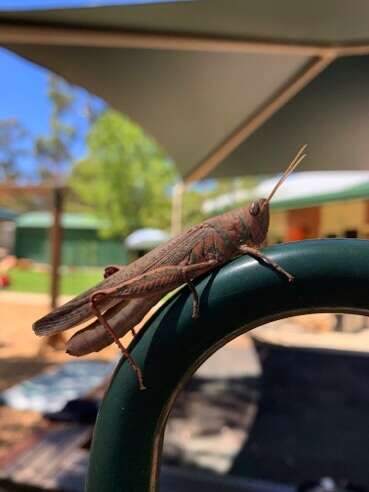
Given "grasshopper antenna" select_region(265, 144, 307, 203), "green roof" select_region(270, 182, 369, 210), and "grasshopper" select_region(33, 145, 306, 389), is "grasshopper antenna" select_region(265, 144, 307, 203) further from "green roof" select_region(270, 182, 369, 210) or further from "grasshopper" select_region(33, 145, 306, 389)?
"green roof" select_region(270, 182, 369, 210)

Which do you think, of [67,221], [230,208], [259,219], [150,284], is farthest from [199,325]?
[67,221]

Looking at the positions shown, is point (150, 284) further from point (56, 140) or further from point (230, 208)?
point (56, 140)

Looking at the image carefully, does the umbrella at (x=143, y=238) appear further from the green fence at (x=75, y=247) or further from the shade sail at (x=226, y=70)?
the shade sail at (x=226, y=70)

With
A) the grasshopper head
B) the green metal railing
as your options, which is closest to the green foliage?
the grasshopper head

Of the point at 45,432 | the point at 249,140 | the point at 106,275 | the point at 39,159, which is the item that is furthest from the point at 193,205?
the point at 39,159

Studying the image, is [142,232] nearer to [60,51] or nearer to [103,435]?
[60,51]
